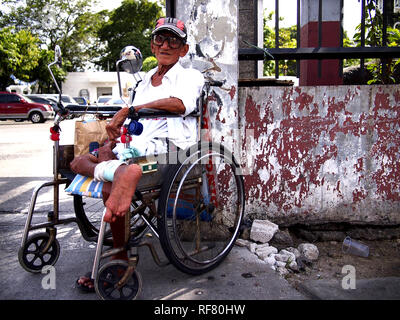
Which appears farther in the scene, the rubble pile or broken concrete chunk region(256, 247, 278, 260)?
broken concrete chunk region(256, 247, 278, 260)

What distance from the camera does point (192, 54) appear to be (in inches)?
124

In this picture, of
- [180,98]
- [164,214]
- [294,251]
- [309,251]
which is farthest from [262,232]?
[180,98]

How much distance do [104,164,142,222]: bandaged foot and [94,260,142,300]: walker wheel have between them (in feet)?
0.93

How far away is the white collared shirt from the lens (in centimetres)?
247

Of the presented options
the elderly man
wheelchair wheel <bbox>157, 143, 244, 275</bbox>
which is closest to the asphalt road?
wheelchair wheel <bbox>157, 143, 244, 275</bbox>

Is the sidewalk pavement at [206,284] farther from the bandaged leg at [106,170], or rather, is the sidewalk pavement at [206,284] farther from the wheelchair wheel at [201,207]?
the bandaged leg at [106,170]

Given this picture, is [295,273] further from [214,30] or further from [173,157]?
[214,30]

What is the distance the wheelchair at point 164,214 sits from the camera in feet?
7.13

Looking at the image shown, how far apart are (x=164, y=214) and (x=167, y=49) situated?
117cm

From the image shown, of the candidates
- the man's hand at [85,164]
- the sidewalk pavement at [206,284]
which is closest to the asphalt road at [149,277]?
the sidewalk pavement at [206,284]

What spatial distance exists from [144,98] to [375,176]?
2.09 meters

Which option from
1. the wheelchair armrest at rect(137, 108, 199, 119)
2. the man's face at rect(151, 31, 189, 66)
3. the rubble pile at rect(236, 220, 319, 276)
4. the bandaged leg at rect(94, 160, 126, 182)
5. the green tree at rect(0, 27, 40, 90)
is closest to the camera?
the bandaged leg at rect(94, 160, 126, 182)

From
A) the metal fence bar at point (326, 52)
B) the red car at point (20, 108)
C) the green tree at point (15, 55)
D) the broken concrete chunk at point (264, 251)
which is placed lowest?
the broken concrete chunk at point (264, 251)

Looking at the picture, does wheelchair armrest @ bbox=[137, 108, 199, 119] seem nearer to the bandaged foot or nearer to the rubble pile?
the bandaged foot
